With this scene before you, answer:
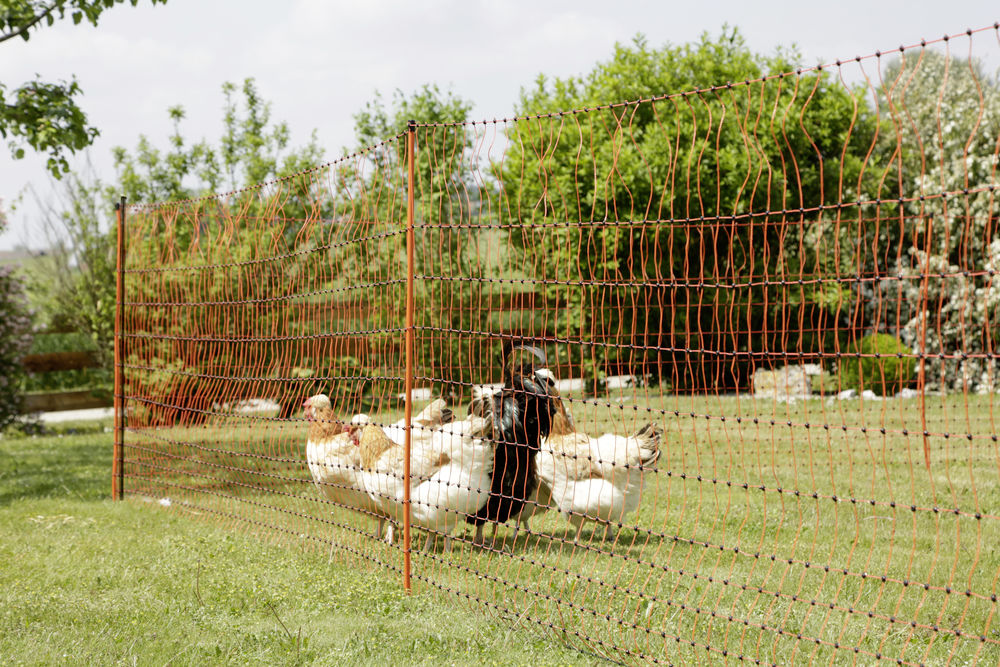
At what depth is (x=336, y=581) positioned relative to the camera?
164 inches

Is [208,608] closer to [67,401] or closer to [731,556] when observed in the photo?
[731,556]

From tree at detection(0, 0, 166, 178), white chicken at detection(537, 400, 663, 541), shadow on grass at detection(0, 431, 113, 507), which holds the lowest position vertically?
shadow on grass at detection(0, 431, 113, 507)

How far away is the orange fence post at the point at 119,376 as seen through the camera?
643cm

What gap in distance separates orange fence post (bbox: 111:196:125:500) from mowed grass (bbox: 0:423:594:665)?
3.14 ft

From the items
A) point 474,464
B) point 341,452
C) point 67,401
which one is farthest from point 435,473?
point 67,401

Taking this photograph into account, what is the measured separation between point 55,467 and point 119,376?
2505 mm

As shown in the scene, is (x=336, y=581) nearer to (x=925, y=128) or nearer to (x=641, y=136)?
(x=641, y=136)

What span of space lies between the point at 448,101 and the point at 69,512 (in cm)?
877

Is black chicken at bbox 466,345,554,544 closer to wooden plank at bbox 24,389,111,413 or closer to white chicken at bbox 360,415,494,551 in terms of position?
Answer: white chicken at bbox 360,415,494,551

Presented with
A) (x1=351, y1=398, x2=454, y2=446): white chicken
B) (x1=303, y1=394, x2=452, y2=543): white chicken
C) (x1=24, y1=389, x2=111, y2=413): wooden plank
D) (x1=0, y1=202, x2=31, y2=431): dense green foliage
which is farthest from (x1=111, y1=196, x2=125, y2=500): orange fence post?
(x1=24, y1=389, x2=111, y2=413): wooden plank

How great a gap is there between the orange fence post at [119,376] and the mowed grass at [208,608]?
3.14 feet

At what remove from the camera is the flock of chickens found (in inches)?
171

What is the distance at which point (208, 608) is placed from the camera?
150 inches

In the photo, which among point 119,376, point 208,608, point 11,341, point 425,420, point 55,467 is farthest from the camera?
point 11,341
